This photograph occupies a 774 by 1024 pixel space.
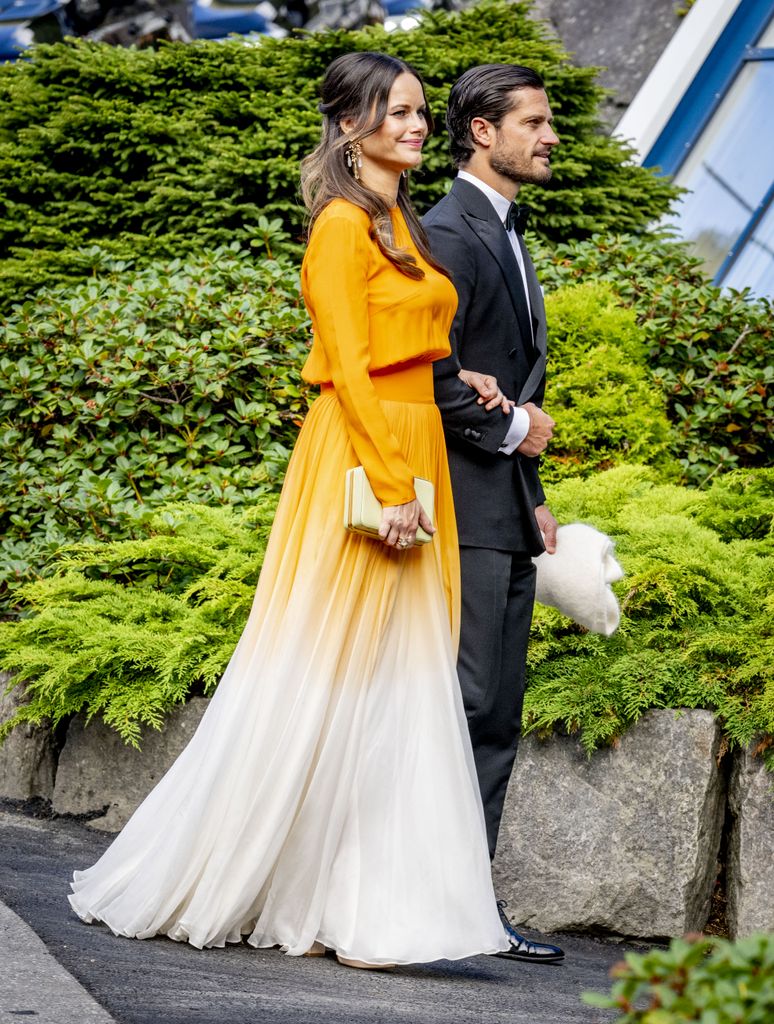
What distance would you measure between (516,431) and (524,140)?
84 cm

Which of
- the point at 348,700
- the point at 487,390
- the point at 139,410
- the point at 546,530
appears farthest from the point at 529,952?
the point at 139,410

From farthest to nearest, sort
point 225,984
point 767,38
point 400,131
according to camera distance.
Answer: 1. point 767,38
2. point 400,131
3. point 225,984

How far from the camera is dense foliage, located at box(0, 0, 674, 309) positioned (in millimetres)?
7434

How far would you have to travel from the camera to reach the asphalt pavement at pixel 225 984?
240cm

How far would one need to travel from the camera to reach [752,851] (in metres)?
3.88

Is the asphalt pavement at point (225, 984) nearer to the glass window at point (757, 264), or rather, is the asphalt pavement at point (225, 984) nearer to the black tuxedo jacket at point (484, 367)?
the black tuxedo jacket at point (484, 367)

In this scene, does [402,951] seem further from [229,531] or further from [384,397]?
[229,531]

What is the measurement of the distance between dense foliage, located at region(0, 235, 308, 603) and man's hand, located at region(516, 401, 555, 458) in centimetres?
237

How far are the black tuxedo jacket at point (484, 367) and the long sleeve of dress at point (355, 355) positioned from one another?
329mm

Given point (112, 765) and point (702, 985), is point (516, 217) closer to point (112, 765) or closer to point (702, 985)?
point (112, 765)

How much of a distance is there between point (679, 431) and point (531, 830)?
262 cm

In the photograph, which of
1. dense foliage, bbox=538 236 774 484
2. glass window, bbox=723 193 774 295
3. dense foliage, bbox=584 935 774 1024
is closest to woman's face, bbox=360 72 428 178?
dense foliage, bbox=584 935 774 1024

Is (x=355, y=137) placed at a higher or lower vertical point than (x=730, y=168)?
lower

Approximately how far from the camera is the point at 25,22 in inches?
597
